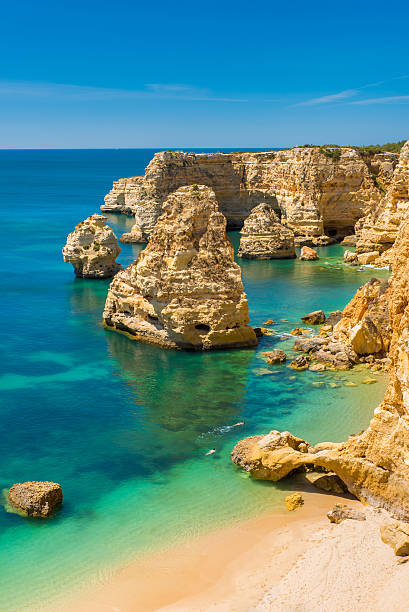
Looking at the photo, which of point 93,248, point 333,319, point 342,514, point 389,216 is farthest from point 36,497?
point 389,216

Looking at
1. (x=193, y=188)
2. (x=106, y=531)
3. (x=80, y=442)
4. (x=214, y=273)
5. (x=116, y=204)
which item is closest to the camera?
(x=106, y=531)

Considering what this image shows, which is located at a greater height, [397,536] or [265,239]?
[265,239]

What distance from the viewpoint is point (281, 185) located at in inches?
2911

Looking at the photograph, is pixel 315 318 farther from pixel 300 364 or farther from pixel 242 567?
pixel 242 567

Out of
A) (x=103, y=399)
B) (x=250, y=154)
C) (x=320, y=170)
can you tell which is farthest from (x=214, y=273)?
(x=250, y=154)

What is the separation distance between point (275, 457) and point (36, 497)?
6991 mm

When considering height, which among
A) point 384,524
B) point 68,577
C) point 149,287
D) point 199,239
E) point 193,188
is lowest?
point 68,577

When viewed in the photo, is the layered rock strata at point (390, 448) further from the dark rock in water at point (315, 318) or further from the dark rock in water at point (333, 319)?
the dark rock in water at point (315, 318)

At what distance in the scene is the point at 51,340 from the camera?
34.8 m

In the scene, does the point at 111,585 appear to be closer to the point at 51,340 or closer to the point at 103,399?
the point at 103,399

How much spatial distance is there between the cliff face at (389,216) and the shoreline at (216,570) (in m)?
38.6

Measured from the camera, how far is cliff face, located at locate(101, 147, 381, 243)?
6738cm

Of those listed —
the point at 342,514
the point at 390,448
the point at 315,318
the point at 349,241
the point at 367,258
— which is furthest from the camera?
the point at 349,241

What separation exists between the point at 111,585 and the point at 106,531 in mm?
2282
